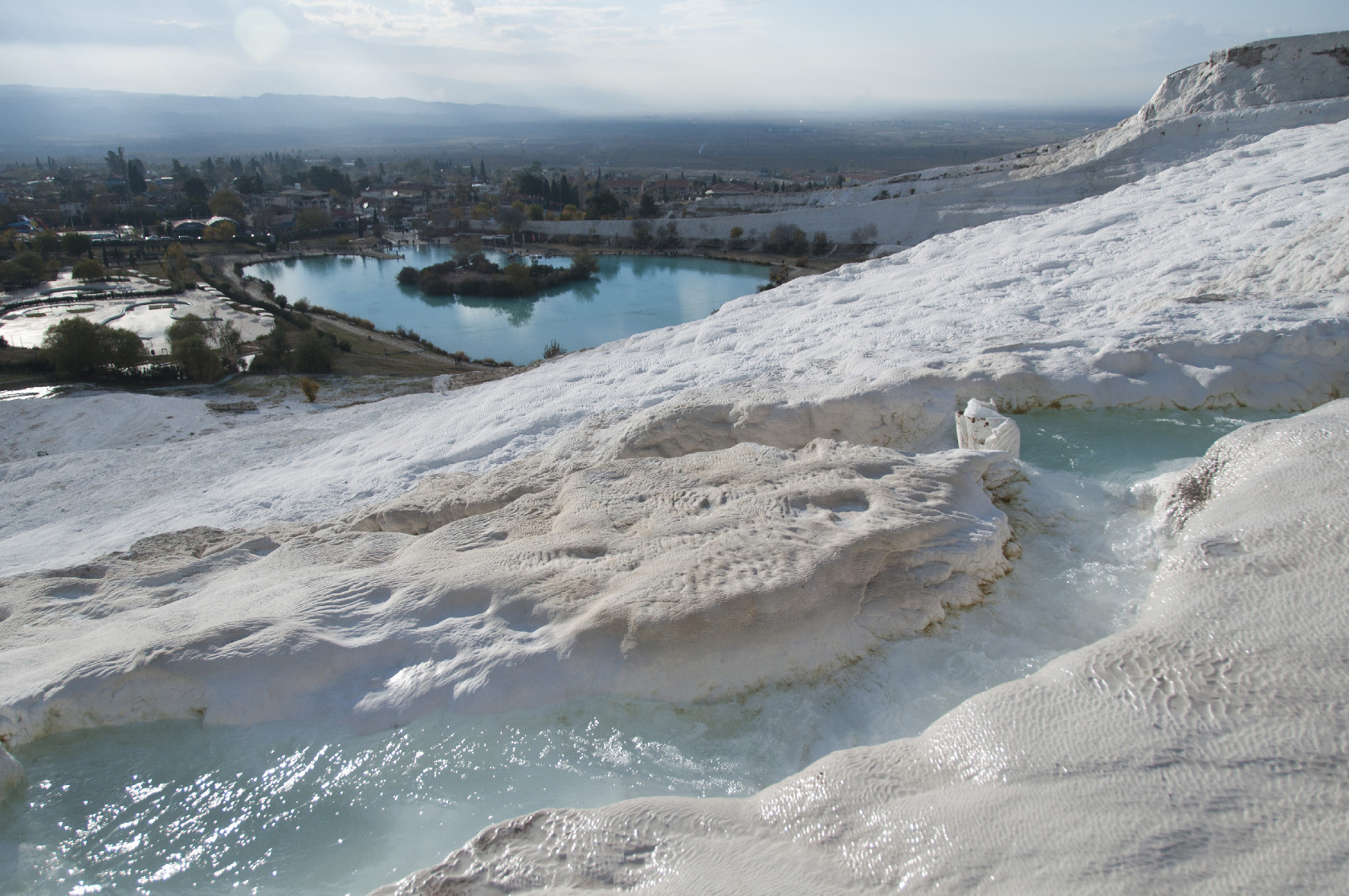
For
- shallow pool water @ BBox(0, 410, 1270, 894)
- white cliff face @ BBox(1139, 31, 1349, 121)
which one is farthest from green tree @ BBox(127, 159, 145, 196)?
shallow pool water @ BBox(0, 410, 1270, 894)

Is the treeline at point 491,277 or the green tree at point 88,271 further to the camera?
the treeline at point 491,277

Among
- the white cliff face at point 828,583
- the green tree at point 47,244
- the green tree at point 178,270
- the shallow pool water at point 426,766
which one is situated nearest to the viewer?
the white cliff face at point 828,583

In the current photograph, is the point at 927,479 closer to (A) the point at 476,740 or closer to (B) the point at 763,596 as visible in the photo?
(B) the point at 763,596

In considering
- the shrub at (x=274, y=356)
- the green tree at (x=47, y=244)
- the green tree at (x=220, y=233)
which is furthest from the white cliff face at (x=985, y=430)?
the green tree at (x=220, y=233)

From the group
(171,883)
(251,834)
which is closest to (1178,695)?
(251,834)

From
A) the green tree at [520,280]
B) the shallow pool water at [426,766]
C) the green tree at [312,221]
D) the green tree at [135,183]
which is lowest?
the shallow pool water at [426,766]

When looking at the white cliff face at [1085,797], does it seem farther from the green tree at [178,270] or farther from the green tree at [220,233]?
the green tree at [220,233]

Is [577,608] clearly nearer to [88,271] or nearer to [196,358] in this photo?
[196,358]
